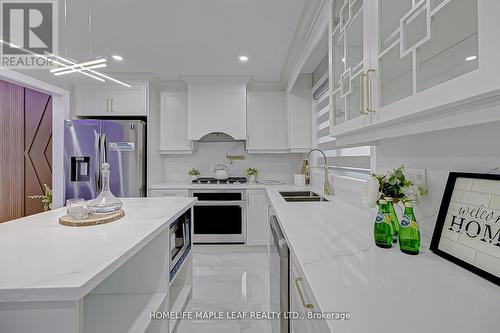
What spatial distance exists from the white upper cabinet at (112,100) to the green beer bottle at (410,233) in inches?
129

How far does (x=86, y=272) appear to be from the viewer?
70 centimetres

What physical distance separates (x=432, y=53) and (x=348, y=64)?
0.58m

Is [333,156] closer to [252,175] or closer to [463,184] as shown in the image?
[252,175]

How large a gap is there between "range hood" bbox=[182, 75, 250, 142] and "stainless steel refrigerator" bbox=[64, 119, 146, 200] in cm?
80

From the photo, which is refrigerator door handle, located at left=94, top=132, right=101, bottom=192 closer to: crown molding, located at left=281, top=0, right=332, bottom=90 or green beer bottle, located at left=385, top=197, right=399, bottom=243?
crown molding, located at left=281, top=0, right=332, bottom=90

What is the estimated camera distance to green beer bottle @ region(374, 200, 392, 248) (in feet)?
2.97

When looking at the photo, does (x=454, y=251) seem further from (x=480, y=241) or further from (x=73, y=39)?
(x=73, y=39)

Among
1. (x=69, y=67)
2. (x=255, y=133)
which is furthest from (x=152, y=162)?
(x=69, y=67)

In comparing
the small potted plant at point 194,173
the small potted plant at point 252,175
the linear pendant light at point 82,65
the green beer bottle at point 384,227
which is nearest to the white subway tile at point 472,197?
the green beer bottle at point 384,227

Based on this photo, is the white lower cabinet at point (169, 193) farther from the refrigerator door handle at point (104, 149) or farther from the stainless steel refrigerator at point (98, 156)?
the refrigerator door handle at point (104, 149)

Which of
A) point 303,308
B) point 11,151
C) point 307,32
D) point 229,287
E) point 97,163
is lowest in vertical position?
point 229,287

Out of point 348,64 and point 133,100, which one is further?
point 133,100

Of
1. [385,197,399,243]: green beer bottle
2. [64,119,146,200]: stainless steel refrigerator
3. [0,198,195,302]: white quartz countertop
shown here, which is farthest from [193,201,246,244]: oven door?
[385,197,399,243]: green beer bottle

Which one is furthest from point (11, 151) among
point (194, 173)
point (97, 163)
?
point (194, 173)
